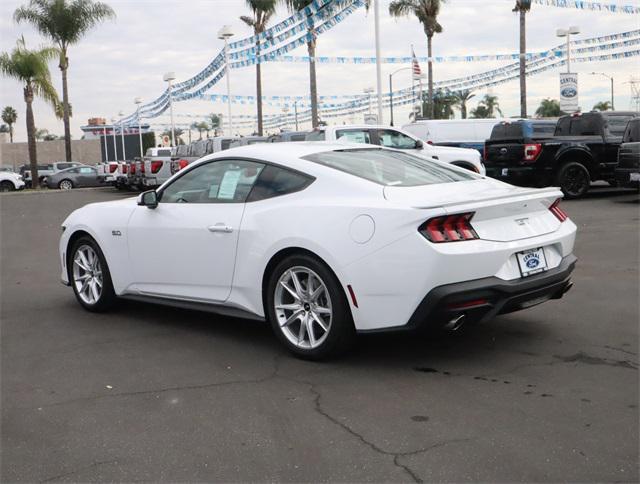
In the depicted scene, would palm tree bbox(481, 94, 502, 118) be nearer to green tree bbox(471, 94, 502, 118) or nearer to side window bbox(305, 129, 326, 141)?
green tree bbox(471, 94, 502, 118)

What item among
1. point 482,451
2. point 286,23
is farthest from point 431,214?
point 286,23

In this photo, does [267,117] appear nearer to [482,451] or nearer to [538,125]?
[538,125]


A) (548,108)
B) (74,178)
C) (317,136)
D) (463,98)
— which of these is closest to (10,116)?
(463,98)

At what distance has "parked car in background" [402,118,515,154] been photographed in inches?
933

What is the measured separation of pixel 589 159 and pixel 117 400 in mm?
14316

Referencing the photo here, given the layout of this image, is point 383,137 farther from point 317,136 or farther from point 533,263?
point 533,263

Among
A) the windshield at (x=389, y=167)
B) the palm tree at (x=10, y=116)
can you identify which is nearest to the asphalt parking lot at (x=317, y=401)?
the windshield at (x=389, y=167)

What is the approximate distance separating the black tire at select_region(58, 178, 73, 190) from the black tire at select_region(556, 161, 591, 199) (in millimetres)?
29093

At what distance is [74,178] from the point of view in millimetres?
39438

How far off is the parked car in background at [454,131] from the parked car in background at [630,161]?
8.21 m

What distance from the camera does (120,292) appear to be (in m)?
6.51

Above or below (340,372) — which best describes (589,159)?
above

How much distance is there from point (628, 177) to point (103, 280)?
Answer: 11.6 metres

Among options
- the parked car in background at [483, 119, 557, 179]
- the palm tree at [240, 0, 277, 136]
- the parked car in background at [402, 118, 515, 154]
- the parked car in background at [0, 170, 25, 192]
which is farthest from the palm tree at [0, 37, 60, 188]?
Answer: the parked car in background at [483, 119, 557, 179]
